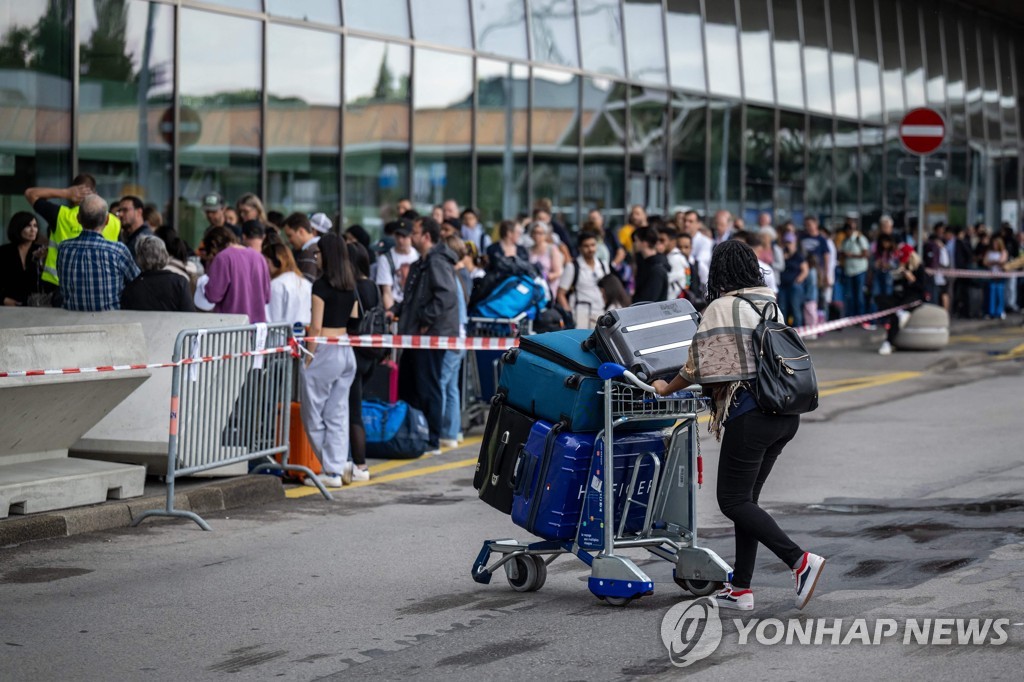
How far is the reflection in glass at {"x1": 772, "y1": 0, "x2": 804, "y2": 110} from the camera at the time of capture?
30000 millimetres

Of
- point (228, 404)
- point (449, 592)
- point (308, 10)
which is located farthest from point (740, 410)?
point (308, 10)

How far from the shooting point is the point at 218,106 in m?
17.2

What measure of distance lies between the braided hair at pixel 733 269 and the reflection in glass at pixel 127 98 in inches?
389

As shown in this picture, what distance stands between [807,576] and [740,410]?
2.62 feet

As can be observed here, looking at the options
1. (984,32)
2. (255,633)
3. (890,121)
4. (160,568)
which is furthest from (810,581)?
(984,32)

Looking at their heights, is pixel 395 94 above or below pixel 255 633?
above

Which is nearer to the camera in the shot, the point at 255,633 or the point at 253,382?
the point at 255,633

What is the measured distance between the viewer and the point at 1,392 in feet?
28.4

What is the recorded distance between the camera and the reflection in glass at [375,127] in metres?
19.3

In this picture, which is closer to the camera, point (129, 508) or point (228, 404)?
point (129, 508)

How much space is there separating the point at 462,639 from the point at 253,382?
4.10m

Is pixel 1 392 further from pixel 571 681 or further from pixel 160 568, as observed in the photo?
pixel 571 681

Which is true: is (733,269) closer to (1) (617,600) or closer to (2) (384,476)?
(1) (617,600)

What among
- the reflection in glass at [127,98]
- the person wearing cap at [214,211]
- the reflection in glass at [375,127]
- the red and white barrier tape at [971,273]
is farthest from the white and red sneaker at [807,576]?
the red and white barrier tape at [971,273]
